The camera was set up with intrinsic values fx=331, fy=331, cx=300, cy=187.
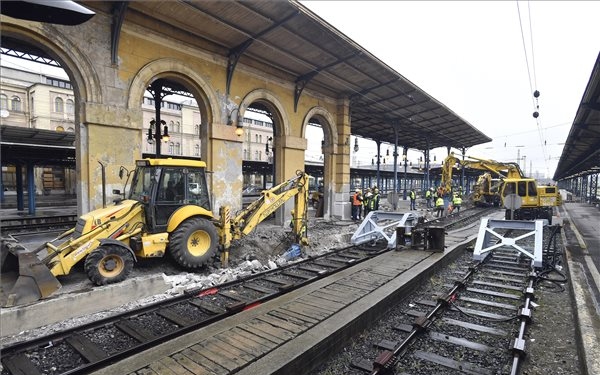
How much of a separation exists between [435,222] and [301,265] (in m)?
11.6

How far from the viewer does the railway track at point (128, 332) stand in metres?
4.51

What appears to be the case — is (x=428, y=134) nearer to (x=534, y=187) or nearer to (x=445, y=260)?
(x=534, y=187)

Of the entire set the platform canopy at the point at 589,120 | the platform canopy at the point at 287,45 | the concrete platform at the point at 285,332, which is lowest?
the concrete platform at the point at 285,332

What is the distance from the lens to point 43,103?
133 feet

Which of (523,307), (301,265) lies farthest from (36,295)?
(523,307)

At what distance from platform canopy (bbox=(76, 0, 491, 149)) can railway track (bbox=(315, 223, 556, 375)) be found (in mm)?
8764

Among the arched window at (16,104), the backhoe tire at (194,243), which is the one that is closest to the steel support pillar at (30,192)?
the backhoe tire at (194,243)

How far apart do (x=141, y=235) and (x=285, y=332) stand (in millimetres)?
4860

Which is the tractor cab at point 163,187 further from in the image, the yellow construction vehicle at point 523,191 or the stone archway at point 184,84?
the yellow construction vehicle at point 523,191

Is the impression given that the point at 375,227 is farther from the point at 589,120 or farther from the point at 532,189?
the point at 532,189

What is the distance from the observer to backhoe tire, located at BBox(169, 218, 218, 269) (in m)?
7.89

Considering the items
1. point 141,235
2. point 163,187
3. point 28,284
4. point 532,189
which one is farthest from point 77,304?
point 532,189

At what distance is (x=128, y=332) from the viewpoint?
5.27 metres

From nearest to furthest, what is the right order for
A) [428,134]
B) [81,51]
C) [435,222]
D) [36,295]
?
[36,295] < [81,51] < [435,222] < [428,134]
